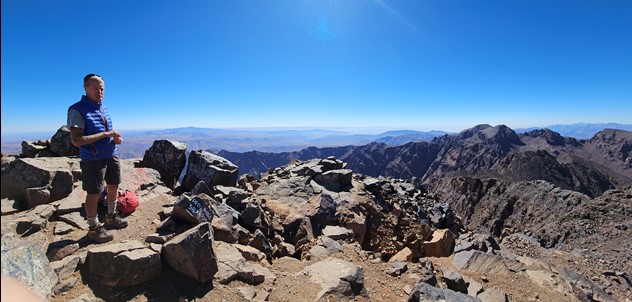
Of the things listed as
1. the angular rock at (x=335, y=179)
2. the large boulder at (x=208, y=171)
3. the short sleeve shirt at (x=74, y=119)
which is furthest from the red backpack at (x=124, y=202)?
the angular rock at (x=335, y=179)

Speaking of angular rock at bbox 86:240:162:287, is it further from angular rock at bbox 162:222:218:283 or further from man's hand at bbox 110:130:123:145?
man's hand at bbox 110:130:123:145

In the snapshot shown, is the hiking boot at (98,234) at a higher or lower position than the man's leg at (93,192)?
lower

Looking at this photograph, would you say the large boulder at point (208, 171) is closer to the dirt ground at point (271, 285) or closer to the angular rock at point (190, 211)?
the dirt ground at point (271, 285)

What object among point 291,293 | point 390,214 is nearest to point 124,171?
point 291,293

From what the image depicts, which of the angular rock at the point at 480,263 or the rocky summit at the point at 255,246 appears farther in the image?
the angular rock at the point at 480,263

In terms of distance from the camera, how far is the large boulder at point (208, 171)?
12.7 m

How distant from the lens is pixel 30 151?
11.2 m

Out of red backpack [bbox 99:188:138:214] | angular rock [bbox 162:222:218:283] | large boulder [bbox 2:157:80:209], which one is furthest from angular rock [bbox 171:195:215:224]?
large boulder [bbox 2:157:80:209]

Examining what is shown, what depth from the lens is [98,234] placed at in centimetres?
668

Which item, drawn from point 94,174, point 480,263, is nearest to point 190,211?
point 94,174

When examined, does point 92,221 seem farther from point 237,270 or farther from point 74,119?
point 237,270

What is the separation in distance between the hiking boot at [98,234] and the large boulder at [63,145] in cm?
588

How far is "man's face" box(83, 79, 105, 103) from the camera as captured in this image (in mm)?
6172

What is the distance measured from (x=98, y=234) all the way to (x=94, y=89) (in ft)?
9.76
